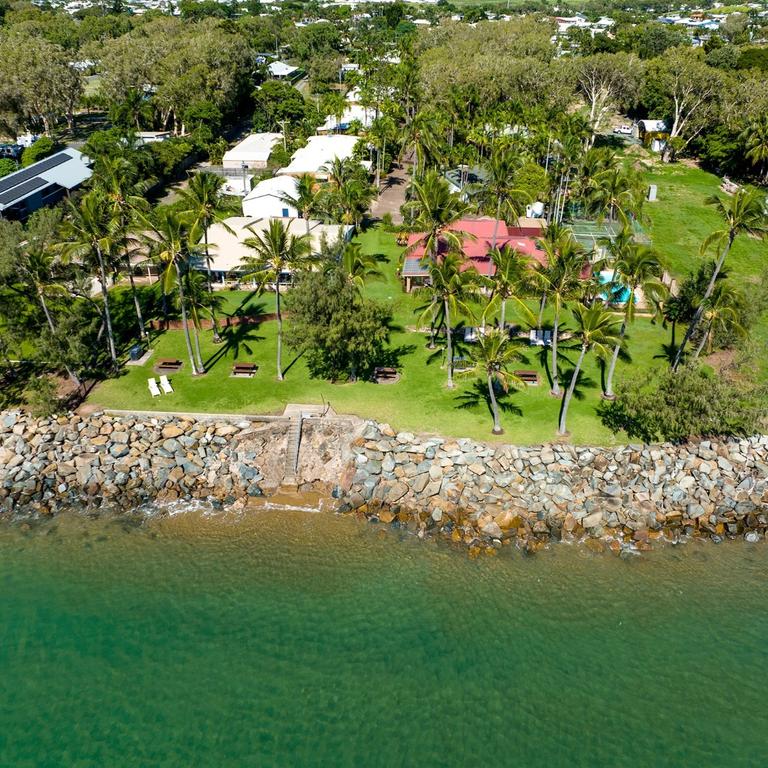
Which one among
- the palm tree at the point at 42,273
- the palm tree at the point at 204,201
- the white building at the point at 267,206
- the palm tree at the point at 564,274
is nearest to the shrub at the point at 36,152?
the white building at the point at 267,206

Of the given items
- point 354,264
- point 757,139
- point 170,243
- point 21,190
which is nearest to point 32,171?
point 21,190

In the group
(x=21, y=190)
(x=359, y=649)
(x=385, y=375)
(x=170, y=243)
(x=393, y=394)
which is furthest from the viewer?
(x=21, y=190)

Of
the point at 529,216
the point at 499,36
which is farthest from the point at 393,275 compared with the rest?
the point at 499,36

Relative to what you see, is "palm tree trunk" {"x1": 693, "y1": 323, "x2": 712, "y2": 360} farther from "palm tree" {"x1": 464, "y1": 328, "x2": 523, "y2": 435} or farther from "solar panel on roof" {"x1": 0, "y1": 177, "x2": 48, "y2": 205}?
"solar panel on roof" {"x1": 0, "y1": 177, "x2": 48, "y2": 205}

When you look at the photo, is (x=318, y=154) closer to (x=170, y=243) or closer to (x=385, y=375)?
(x=170, y=243)

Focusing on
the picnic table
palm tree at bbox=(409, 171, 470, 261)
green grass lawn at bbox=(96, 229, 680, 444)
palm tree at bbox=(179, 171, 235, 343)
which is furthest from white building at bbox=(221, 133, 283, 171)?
the picnic table

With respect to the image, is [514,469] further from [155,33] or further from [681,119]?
[155,33]
